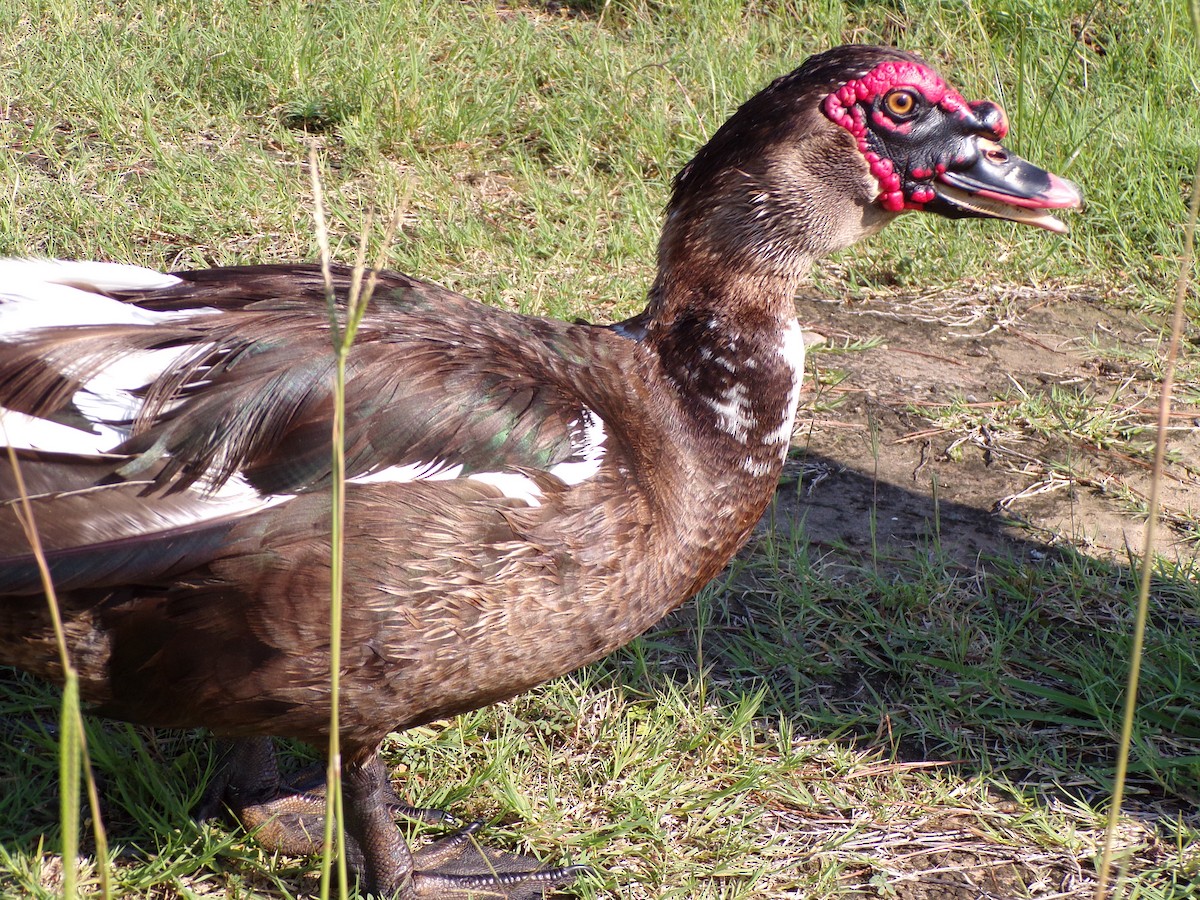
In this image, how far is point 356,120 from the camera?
5.03 m

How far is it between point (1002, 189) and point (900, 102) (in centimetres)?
31

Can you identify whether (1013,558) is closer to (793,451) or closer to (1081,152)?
(793,451)

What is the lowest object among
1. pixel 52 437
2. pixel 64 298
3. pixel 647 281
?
pixel 647 281

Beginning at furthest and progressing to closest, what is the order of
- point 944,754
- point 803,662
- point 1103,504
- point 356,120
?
point 356,120 → point 1103,504 → point 803,662 → point 944,754

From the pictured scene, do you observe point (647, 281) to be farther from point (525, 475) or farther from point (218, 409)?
point (218, 409)

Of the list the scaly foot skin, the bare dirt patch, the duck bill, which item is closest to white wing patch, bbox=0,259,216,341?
the scaly foot skin

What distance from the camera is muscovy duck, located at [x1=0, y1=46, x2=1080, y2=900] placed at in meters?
2.16

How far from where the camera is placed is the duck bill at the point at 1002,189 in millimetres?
2805

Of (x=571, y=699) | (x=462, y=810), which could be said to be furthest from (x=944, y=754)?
(x=462, y=810)

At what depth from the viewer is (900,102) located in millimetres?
2729

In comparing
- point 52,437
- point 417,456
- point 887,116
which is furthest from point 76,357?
point 887,116

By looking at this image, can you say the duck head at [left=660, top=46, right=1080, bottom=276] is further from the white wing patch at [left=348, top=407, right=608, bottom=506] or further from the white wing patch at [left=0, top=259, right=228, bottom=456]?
the white wing patch at [left=0, top=259, right=228, bottom=456]

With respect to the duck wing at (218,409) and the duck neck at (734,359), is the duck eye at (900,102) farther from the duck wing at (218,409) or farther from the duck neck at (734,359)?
the duck wing at (218,409)

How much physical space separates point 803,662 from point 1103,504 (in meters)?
1.21
